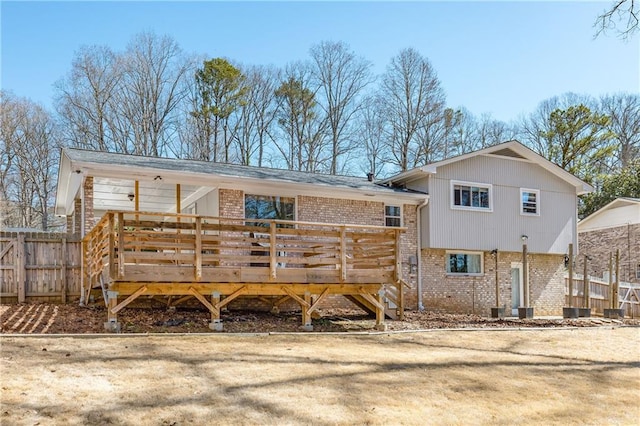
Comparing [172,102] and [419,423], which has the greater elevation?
[172,102]

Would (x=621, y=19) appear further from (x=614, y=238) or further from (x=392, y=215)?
(x=614, y=238)

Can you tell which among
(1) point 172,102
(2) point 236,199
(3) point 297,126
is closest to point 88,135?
(1) point 172,102

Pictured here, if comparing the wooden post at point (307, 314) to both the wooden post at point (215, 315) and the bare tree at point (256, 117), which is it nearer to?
the wooden post at point (215, 315)

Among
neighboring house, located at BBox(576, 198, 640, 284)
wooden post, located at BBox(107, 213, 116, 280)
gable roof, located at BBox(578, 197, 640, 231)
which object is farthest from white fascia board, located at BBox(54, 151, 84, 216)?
gable roof, located at BBox(578, 197, 640, 231)

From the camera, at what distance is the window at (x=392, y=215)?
55.1 feet

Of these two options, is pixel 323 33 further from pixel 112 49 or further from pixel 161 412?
pixel 161 412

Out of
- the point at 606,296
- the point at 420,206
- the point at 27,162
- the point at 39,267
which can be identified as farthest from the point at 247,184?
the point at 27,162

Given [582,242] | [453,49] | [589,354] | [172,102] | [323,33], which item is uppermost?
[323,33]

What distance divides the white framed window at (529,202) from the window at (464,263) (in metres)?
2.32

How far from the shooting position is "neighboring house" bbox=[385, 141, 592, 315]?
1728 cm

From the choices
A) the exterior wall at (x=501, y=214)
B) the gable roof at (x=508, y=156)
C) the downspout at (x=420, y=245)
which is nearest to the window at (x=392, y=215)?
the downspout at (x=420, y=245)

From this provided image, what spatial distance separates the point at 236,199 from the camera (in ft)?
46.2

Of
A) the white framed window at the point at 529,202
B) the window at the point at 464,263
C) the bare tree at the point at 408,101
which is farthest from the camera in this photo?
the bare tree at the point at 408,101

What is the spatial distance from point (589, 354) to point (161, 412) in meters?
7.45
